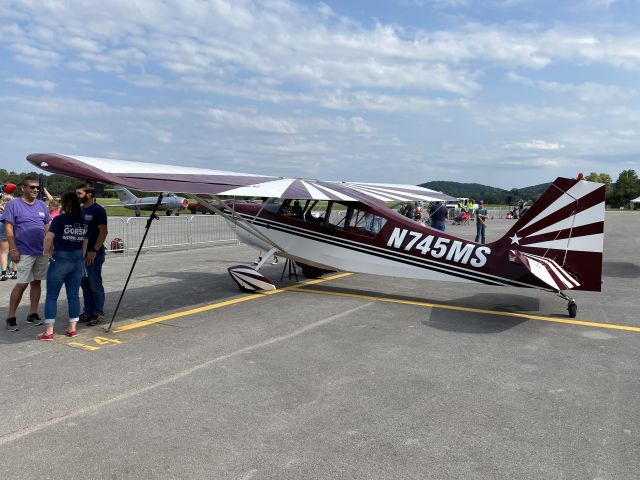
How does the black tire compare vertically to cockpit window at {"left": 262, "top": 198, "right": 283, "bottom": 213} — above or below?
below

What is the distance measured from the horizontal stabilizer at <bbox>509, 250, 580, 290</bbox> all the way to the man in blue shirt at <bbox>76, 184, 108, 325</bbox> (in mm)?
5977

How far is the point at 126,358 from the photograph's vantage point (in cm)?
519

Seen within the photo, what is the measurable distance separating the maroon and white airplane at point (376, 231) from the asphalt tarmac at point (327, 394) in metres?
0.84

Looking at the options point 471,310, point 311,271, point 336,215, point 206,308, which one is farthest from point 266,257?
point 471,310

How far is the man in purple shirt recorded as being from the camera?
19.9ft

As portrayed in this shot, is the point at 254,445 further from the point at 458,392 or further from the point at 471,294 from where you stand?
the point at 471,294

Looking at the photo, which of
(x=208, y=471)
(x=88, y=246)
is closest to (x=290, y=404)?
(x=208, y=471)

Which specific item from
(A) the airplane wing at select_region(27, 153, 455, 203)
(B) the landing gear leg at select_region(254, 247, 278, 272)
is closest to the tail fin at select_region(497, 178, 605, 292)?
(A) the airplane wing at select_region(27, 153, 455, 203)

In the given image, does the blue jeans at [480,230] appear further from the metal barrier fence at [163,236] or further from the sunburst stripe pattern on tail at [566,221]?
the sunburst stripe pattern on tail at [566,221]

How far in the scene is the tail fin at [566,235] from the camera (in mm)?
6816

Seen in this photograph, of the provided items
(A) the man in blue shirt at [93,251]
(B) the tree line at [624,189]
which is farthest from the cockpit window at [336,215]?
(B) the tree line at [624,189]

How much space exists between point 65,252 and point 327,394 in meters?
3.73

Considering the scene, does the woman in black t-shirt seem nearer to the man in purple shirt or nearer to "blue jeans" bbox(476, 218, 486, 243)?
the man in purple shirt

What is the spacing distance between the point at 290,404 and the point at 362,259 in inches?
195
